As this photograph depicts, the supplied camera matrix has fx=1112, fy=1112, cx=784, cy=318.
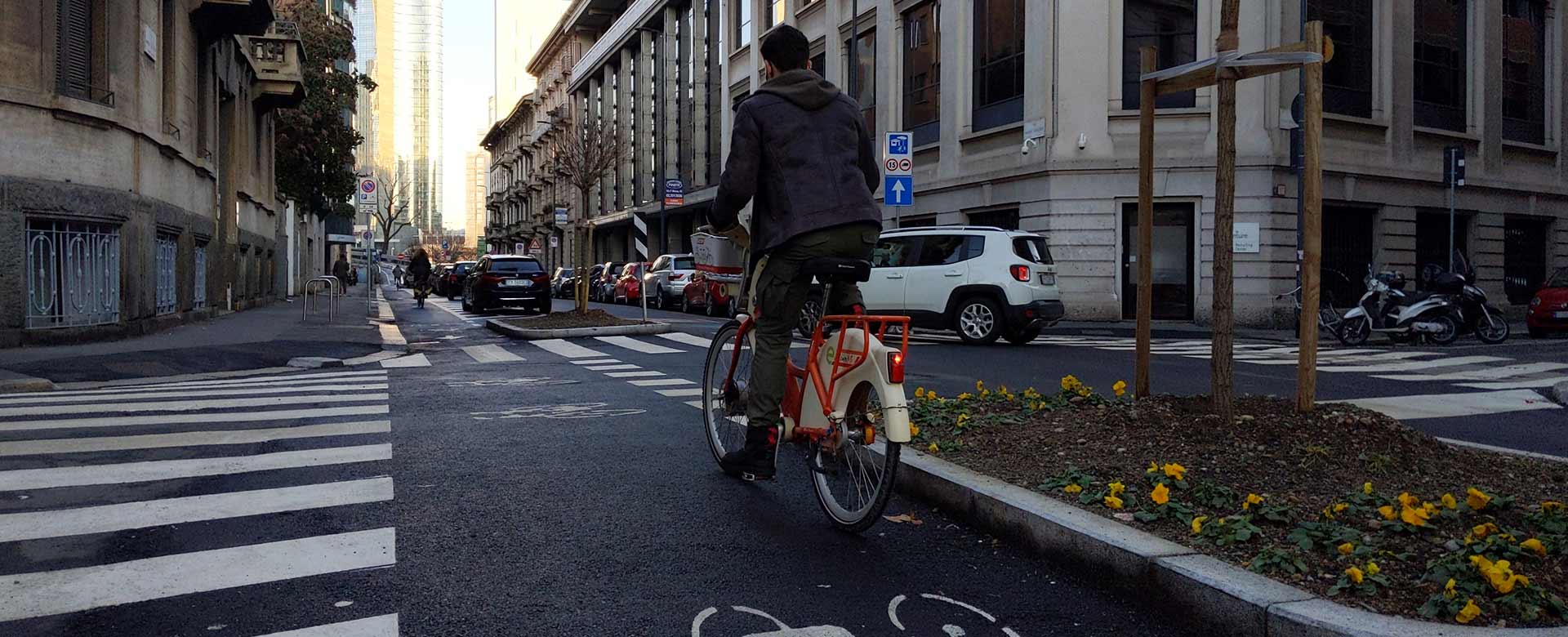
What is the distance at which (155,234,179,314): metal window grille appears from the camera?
57.1 feet

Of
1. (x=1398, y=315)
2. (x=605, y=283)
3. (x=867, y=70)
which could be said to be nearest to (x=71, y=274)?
(x=1398, y=315)

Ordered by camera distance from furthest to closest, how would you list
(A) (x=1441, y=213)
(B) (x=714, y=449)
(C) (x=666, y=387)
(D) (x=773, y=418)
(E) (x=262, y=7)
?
(A) (x=1441, y=213), (E) (x=262, y=7), (C) (x=666, y=387), (B) (x=714, y=449), (D) (x=773, y=418)

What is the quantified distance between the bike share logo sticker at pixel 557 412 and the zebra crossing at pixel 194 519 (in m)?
0.70

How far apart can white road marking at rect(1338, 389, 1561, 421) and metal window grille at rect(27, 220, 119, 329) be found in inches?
552

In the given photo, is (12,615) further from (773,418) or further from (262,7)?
(262,7)

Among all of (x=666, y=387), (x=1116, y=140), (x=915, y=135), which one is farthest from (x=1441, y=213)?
(x=666, y=387)

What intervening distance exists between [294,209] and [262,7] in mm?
23999

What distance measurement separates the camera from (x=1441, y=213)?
25500mm

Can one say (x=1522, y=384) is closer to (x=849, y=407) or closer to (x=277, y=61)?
(x=849, y=407)

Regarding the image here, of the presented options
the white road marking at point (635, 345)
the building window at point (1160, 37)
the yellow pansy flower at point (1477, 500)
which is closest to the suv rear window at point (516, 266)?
the white road marking at point (635, 345)

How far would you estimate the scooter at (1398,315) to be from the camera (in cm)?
1611

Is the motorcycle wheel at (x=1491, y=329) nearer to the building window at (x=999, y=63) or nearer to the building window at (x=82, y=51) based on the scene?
the building window at (x=999, y=63)

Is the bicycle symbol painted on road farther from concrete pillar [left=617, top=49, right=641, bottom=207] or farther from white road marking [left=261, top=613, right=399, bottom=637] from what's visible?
concrete pillar [left=617, top=49, right=641, bottom=207]

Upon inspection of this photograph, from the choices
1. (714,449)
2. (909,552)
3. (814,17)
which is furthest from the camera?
(814,17)
